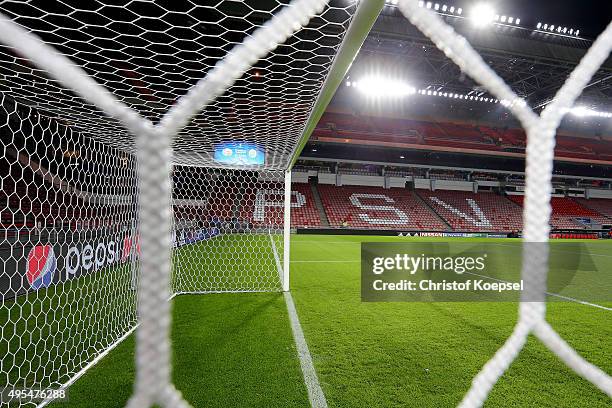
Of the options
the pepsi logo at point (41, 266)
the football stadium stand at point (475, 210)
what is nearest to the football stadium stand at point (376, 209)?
the football stadium stand at point (475, 210)

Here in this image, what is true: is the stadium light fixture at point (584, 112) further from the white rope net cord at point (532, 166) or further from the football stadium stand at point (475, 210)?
the white rope net cord at point (532, 166)

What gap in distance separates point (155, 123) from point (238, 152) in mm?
1906

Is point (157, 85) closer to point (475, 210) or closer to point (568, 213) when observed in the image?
point (475, 210)

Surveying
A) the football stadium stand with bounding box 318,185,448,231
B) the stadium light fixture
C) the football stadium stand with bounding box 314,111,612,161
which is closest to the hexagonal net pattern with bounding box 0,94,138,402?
the football stadium stand with bounding box 318,185,448,231

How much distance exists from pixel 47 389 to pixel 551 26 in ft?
61.6

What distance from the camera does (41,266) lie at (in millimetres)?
3779

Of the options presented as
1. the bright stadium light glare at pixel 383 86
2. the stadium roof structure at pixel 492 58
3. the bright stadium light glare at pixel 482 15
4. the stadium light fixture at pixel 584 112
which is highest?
the bright stadium light glare at pixel 482 15

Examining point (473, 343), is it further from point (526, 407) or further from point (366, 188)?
point (366, 188)

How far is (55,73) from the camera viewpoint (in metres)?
0.51

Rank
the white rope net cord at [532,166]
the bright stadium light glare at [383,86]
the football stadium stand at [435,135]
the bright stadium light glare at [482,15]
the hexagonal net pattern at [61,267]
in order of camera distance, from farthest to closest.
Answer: the football stadium stand at [435,135], the bright stadium light glare at [383,86], the bright stadium light glare at [482,15], the hexagonal net pattern at [61,267], the white rope net cord at [532,166]

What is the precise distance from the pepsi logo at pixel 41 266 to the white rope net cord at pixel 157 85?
1616 mm

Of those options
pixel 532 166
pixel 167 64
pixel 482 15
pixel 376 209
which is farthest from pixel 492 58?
pixel 532 166

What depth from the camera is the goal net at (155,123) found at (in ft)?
1.78

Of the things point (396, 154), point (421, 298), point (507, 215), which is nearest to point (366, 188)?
point (396, 154)
